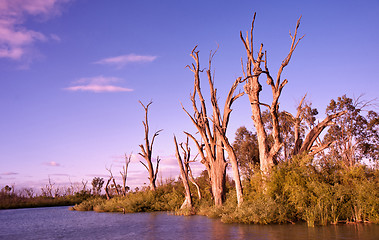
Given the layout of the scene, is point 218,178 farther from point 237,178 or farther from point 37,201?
point 37,201

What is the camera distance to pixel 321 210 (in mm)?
14102

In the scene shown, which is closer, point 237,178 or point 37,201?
point 237,178

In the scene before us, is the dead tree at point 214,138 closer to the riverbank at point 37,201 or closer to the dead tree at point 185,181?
the dead tree at point 185,181

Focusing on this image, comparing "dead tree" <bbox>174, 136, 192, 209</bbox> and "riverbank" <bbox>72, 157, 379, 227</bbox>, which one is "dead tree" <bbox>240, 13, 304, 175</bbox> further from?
"dead tree" <bbox>174, 136, 192, 209</bbox>

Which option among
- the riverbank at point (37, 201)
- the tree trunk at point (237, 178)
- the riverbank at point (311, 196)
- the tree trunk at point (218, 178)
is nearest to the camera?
the riverbank at point (311, 196)

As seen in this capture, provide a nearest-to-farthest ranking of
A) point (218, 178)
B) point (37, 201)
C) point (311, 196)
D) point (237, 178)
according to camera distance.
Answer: point (311, 196)
point (237, 178)
point (218, 178)
point (37, 201)

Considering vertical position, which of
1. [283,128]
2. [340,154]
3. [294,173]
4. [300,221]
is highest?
[283,128]

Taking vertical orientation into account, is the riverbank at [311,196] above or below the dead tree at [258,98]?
below

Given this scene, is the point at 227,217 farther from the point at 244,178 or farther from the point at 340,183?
the point at 340,183

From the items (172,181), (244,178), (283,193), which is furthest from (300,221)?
(172,181)

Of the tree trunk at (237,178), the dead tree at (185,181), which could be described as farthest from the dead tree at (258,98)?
the dead tree at (185,181)

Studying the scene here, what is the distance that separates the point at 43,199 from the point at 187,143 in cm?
3988

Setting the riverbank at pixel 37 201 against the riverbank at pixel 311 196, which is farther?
the riverbank at pixel 37 201

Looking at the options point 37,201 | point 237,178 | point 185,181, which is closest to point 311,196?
point 237,178
